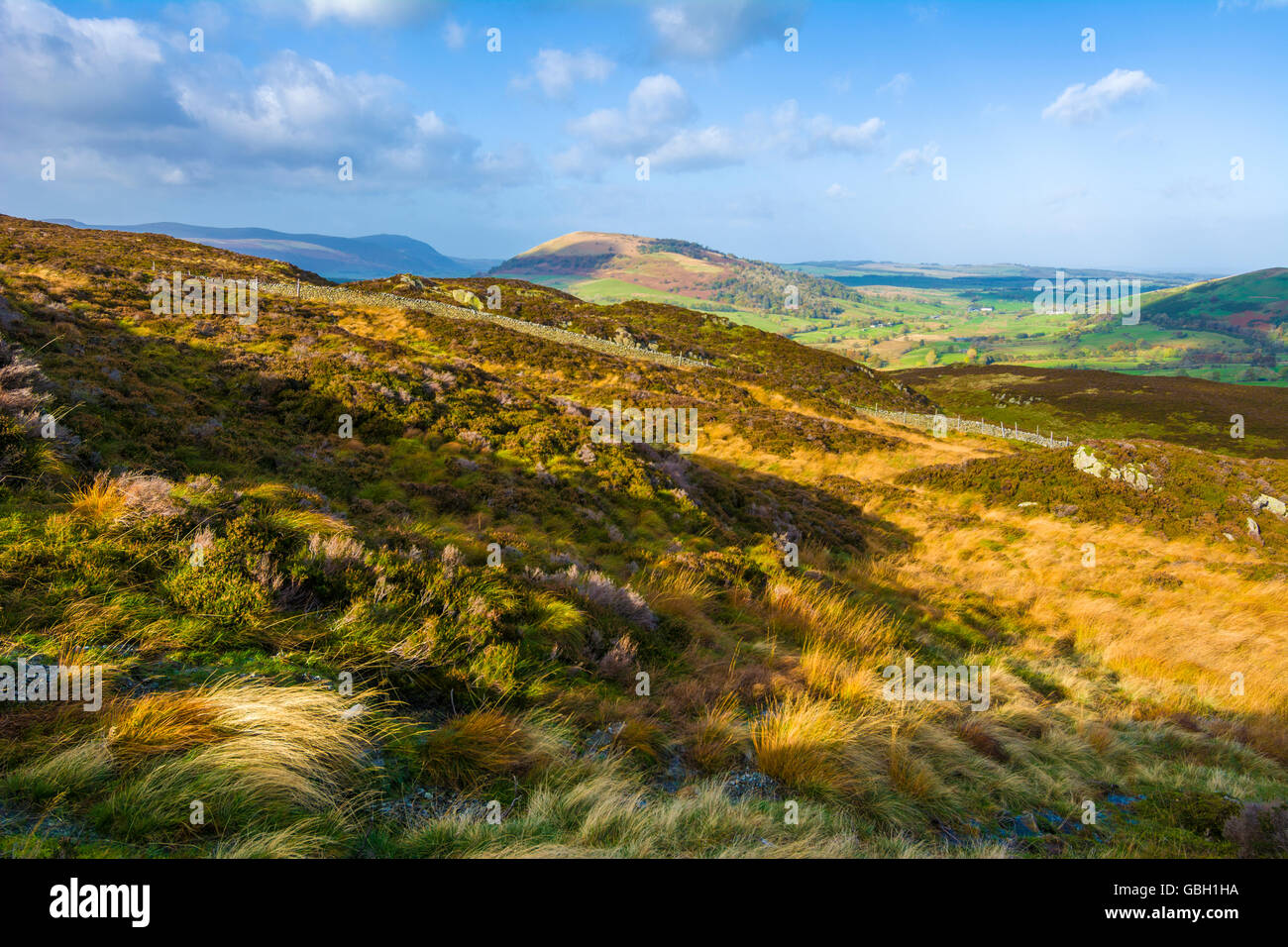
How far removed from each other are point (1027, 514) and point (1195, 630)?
34.4 ft

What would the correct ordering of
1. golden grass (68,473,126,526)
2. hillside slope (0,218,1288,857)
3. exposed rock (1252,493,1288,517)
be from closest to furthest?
hillside slope (0,218,1288,857)
golden grass (68,473,126,526)
exposed rock (1252,493,1288,517)

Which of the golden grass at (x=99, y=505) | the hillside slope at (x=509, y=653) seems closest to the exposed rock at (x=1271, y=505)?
the hillside slope at (x=509, y=653)

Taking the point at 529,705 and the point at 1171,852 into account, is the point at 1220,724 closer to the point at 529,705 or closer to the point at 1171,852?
the point at 1171,852

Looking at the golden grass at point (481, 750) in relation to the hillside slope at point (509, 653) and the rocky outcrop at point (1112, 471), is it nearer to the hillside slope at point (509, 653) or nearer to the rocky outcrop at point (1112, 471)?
the hillside slope at point (509, 653)

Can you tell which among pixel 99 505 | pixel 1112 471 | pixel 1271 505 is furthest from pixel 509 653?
pixel 1271 505

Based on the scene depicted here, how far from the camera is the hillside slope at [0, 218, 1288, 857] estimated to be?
339 centimetres

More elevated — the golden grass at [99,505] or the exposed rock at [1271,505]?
the golden grass at [99,505]

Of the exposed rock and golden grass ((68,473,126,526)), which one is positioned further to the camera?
the exposed rock

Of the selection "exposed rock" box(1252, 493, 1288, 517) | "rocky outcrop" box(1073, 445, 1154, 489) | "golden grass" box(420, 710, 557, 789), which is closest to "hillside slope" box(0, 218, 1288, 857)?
"golden grass" box(420, 710, 557, 789)

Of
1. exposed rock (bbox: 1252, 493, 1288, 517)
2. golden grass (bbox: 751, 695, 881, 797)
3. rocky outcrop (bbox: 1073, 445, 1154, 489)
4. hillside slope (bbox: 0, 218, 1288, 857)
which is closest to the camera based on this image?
hillside slope (bbox: 0, 218, 1288, 857)

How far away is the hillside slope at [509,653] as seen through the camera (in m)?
3.39

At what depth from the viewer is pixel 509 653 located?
5133 millimetres

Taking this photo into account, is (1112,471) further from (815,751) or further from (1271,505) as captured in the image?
(815,751)

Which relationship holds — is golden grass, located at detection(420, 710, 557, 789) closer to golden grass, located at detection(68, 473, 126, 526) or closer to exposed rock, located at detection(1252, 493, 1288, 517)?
golden grass, located at detection(68, 473, 126, 526)
